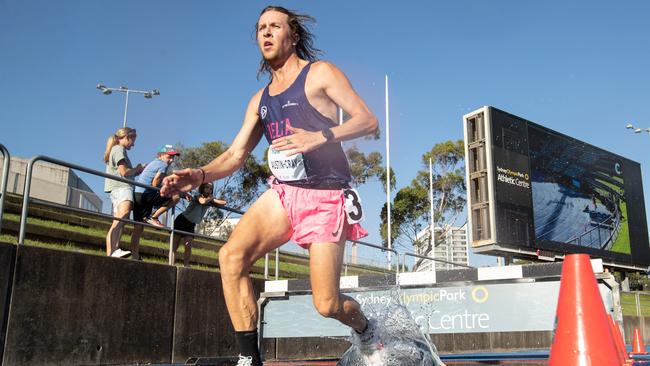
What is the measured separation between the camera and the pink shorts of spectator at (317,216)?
10.8 feet

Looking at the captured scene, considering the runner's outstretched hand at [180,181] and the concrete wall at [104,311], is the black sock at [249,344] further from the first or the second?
the concrete wall at [104,311]

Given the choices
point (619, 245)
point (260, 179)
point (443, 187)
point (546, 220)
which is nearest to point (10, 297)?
point (546, 220)

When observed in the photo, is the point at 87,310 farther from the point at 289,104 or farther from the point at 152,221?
the point at 289,104

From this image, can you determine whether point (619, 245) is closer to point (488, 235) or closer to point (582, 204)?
point (582, 204)

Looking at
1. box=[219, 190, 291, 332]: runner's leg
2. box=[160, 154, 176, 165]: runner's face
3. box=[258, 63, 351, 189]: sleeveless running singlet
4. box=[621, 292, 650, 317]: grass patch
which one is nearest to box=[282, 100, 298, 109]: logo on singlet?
box=[258, 63, 351, 189]: sleeveless running singlet

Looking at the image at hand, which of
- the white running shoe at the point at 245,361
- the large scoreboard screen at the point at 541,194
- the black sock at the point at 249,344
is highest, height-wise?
the large scoreboard screen at the point at 541,194

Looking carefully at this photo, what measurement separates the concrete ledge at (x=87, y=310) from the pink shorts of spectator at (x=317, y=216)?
3.14 metres

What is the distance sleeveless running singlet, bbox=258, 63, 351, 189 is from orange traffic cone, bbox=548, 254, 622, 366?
53.9 inches

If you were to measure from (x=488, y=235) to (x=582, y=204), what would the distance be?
5571 millimetres

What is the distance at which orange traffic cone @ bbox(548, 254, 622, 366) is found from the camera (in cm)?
304

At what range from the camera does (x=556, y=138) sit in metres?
23.1

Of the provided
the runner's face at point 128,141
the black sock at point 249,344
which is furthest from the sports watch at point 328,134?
the runner's face at point 128,141

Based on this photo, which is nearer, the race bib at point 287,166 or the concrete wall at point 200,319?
the race bib at point 287,166

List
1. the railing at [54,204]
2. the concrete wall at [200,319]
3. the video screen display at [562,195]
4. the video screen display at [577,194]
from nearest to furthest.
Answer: the railing at [54,204] → the concrete wall at [200,319] → the video screen display at [562,195] → the video screen display at [577,194]
